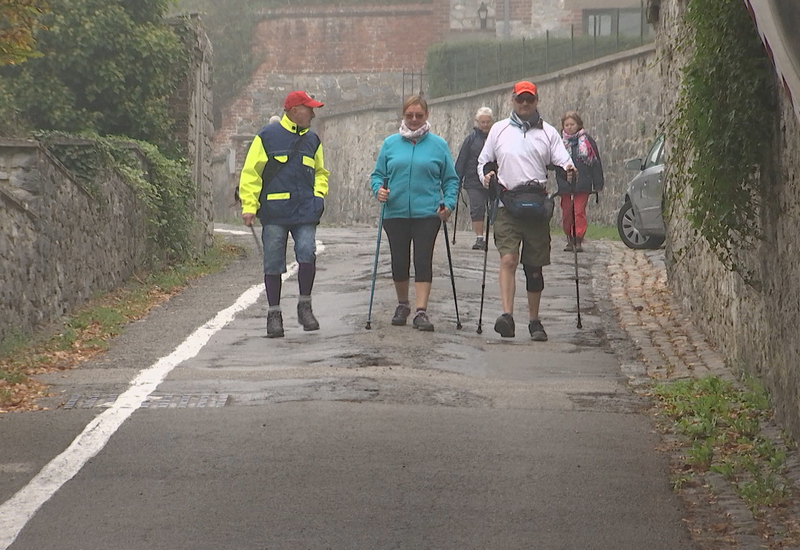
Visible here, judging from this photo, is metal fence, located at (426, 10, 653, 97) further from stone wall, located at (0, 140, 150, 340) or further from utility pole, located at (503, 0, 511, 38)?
stone wall, located at (0, 140, 150, 340)

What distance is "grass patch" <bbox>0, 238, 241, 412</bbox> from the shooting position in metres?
10.2

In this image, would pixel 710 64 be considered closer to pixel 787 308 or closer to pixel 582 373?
pixel 787 308

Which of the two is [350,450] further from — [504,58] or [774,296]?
[504,58]

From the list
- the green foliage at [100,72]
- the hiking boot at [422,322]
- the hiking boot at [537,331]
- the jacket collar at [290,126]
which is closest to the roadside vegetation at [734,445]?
the hiking boot at [537,331]

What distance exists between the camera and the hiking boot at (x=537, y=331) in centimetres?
1230

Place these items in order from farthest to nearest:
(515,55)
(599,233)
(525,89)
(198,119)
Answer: (515,55) → (599,233) → (198,119) → (525,89)

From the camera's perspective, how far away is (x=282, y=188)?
12.5 metres

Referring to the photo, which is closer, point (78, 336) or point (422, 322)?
point (422, 322)

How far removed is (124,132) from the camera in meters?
21.0

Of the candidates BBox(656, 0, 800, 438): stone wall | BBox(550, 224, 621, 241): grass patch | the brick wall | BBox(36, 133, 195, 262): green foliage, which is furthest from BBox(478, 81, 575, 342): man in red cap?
the brick wall

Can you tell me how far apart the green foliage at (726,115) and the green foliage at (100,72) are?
12634 millimetres

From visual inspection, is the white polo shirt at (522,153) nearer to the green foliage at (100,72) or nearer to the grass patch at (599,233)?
the green foliage at (100,72)

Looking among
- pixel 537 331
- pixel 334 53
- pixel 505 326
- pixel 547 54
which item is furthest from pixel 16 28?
pixel 334 53

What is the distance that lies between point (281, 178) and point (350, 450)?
5270 mm
